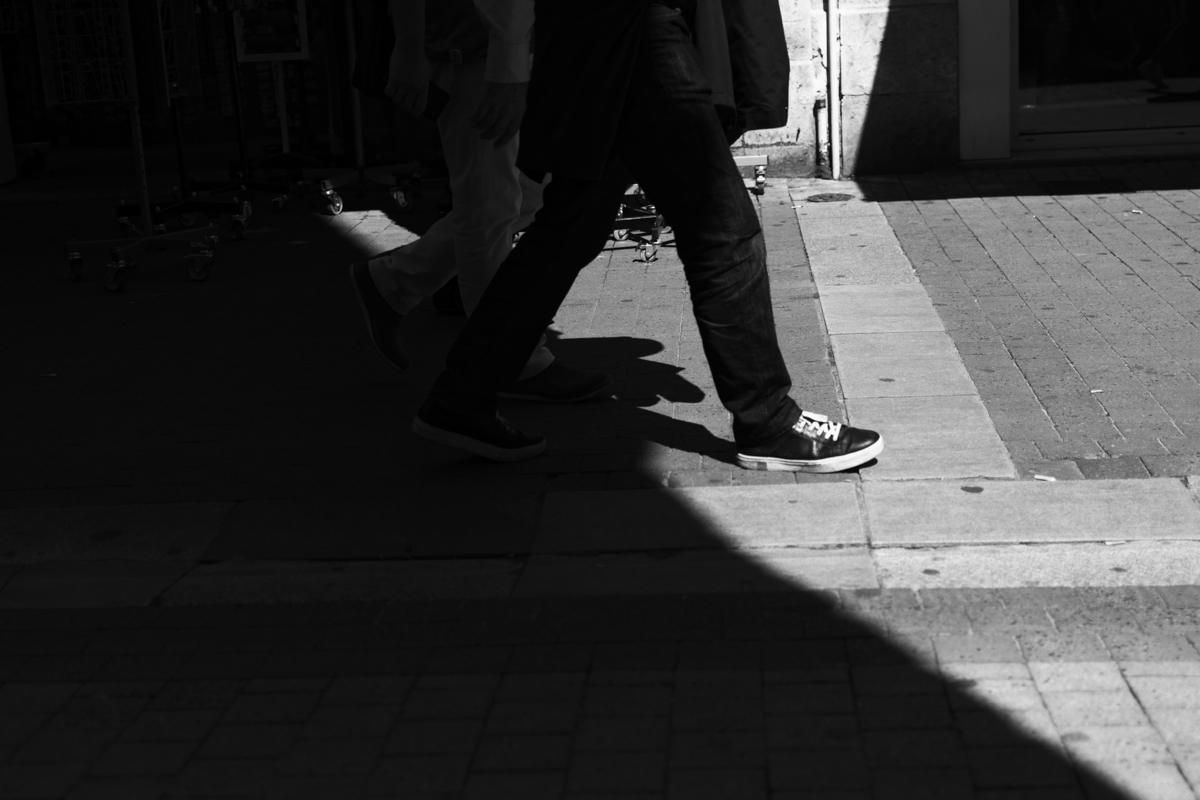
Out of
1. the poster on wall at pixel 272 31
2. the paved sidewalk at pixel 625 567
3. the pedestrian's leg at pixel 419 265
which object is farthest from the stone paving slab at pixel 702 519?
the poster on wall at pixel 272 31

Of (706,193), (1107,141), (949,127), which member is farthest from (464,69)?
(1107,141)

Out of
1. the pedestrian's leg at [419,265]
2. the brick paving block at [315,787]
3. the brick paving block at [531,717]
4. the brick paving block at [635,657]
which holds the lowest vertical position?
the brick paving block at [315,787]

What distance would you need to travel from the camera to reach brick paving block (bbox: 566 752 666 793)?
2973 mm

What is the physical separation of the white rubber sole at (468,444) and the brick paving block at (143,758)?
166 centimetres

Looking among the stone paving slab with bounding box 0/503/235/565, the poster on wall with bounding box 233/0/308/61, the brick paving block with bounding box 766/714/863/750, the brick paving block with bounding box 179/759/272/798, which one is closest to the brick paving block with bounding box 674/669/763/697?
the brick paving block with bounding box 766/714/863/750

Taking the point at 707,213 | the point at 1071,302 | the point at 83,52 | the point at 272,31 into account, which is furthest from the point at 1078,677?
the point at 272,31

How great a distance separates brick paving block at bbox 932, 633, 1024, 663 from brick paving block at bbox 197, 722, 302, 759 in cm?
148

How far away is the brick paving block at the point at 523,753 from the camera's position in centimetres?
307

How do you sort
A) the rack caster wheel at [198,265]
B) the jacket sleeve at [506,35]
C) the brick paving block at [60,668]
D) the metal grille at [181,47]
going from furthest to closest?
the metal grille at [181,47] → the rack caster wheel at [198,265] → the jacket sleeve at [506,35] → the brick paving block at [60,668]

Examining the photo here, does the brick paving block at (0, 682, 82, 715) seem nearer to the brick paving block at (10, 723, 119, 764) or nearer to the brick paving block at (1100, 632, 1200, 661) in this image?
the brick paving block at (10, 723, 119, 764)

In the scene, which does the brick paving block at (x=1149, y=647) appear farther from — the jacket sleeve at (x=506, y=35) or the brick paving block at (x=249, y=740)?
the jacket sleeve at (x=506, y=35)

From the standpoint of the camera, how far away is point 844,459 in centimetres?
455

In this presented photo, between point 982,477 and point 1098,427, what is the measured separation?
638 mm

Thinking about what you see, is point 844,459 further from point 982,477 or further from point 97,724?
point 97,724
